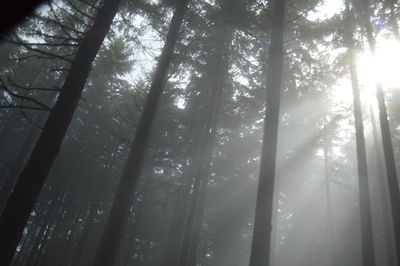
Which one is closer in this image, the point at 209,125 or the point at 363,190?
the point at 363,190

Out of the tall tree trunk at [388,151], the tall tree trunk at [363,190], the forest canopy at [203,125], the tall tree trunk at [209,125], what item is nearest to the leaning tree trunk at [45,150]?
the forest canopy at [203,125]

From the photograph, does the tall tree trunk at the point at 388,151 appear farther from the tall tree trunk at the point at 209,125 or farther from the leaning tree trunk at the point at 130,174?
the leaning tree trunk at the point at 130,174

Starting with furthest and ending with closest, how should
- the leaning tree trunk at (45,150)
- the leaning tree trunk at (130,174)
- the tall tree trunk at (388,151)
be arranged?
1. the tall tree trunk at (388,151)
2. the leaning tree trunk at (130,174)
3. the leaning tree trunk at (45,150)

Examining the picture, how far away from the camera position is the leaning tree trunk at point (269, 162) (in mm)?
6992

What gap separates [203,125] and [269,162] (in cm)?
984

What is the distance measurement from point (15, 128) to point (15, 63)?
654 cm

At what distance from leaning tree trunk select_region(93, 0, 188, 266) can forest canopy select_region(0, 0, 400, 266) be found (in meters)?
0.03

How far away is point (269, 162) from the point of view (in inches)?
306

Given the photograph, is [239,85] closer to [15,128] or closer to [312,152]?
[312,152]

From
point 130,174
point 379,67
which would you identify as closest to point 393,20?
point 379,67

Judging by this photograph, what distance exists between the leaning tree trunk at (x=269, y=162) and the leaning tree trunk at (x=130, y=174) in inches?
124

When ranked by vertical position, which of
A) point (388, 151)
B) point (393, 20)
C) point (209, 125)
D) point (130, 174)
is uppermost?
point (393, 20)

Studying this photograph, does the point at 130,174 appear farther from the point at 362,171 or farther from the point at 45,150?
the point at 362,171

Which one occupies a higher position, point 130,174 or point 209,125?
point 209,125
